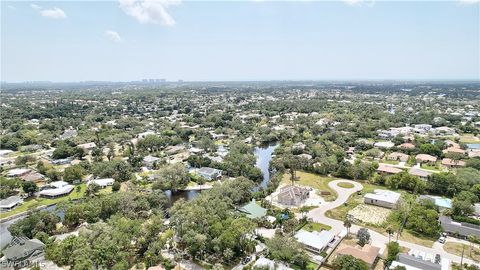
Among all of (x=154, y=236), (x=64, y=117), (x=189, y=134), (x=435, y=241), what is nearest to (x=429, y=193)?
(x=435, y=241)

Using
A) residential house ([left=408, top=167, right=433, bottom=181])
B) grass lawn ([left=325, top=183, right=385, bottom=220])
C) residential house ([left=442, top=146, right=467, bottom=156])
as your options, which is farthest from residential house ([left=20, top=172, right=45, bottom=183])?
residential house ([left=442, top=146, right=467, bottom=156])

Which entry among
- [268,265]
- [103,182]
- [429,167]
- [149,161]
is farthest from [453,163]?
[103,182]

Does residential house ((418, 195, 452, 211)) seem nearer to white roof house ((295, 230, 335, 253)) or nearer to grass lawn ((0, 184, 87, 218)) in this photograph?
white roof house ((295, 230, 335, 253))

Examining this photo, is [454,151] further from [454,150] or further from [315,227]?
[315,227]

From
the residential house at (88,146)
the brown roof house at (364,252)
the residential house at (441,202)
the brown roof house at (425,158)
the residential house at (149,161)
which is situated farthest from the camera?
the residential house at (88,146)

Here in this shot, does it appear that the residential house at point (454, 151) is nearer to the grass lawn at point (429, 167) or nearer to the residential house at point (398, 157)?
the grass lawn at point (429, 167)

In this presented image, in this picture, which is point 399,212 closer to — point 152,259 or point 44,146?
point 152,259

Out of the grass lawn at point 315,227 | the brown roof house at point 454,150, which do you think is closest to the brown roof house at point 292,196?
the grass lawn at point 315,227
